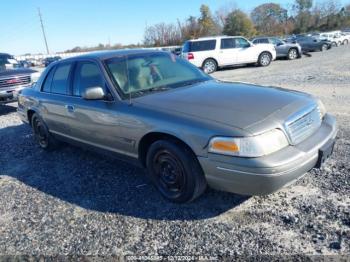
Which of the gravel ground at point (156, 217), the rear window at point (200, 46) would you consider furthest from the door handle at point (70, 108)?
the rear window at point (200, 46)

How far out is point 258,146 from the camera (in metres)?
2.86

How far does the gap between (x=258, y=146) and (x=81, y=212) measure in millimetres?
2083

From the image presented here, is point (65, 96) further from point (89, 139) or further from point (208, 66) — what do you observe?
point (208, 66)

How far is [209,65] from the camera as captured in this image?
17.9m

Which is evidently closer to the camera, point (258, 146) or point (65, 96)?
point (258, 146)

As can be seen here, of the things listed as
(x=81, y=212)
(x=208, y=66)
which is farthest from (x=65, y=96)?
(x=208, y=66)

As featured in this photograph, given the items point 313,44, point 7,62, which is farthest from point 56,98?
point 313,44

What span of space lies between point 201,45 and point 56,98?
13.6 metres

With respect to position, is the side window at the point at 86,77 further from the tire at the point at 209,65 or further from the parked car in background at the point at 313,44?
the parked car in background at the point at 313,44

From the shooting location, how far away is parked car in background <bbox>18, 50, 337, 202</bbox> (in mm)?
2920

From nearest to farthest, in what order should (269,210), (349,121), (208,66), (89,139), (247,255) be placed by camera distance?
1. (247,255)
2. (269,210)
3. (89,139)
4. (349,121)
5. (208,66)

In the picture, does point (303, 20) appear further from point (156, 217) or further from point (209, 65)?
point (156, 217)

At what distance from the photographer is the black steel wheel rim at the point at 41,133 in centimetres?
579

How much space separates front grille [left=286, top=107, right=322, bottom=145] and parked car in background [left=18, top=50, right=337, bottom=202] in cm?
1
